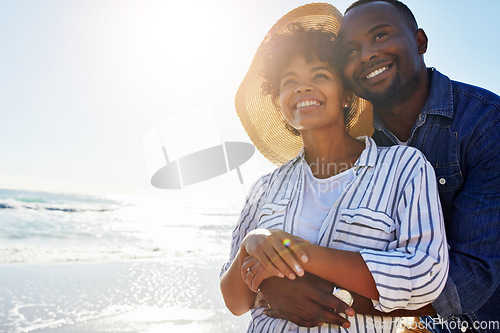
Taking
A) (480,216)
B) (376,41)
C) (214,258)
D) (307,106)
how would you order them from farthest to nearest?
1. (214,258)
2. (376,41)
3. (307,106)
4. (480,216)

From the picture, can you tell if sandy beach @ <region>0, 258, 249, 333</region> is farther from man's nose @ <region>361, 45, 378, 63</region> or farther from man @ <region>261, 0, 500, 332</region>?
man's nose @ <region>361, 45, 378, 63</region>

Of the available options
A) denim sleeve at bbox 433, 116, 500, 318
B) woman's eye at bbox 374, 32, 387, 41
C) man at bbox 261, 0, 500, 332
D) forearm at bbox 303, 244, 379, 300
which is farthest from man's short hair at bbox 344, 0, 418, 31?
forearm at bbox 303, 244, 379, 300

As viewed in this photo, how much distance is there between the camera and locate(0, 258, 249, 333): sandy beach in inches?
161

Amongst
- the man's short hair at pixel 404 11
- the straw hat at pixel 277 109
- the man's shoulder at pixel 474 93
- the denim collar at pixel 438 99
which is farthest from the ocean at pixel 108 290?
the man's short hair at pixel 404 11

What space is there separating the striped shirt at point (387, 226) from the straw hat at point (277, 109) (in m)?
0.68

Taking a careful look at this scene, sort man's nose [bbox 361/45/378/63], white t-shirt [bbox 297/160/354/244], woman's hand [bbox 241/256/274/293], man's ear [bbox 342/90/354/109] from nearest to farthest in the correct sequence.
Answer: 1. woman's hand [bbox 241/256/274/293]
2. white t-shirt [bbox 297/160/354/244]
3. man's nose [bbox 361/45/378/63]
4. man's ear [bbox 342/90/354/109]

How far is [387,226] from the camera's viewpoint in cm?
159

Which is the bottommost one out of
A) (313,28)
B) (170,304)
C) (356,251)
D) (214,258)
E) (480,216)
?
(214,258)

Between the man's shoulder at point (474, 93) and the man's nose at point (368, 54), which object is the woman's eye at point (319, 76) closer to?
the man's nose at point (368, 54)

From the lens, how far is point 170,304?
4.93 m

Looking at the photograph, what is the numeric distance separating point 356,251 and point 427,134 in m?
0.96

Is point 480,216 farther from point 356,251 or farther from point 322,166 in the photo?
point 322,166

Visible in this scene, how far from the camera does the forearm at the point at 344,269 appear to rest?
1.46 metres

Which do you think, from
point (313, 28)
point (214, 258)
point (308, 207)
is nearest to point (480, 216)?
point (308, 207)
